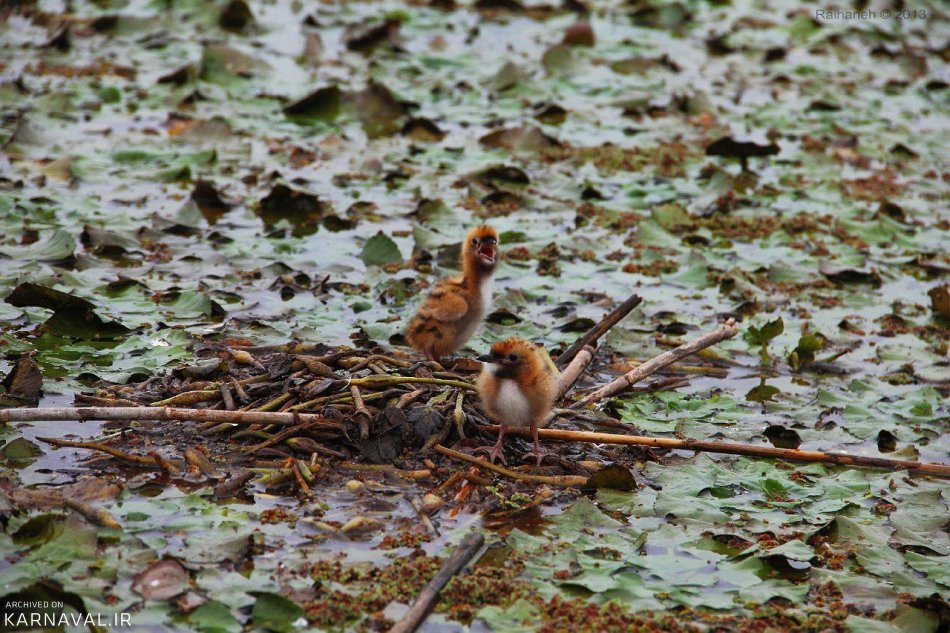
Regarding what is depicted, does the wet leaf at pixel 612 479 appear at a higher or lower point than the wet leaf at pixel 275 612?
lower

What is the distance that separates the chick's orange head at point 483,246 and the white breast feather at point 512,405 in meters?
1.39

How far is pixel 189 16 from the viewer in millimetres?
14250

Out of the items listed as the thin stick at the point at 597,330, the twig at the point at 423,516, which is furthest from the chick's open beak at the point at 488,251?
the twig at the point at 423,516

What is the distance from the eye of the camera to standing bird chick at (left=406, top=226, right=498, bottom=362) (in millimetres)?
6457

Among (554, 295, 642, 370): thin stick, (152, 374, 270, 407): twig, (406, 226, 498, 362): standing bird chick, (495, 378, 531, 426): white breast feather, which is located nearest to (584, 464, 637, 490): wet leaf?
(495, 378, 531, 426): white breast feather

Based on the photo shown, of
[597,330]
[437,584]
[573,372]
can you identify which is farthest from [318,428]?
[597,330]

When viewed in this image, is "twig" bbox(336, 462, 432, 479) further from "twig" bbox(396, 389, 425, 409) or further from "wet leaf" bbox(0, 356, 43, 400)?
"wet leaf" bbox(0, 356, 43, 400)

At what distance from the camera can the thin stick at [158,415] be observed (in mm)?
5219

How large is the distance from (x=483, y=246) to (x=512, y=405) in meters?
1.56

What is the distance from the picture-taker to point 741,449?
5801mm

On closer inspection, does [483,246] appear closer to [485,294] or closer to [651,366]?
[485,294]

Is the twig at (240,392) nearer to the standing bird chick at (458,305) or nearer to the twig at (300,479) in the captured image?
the twig at (300,479)

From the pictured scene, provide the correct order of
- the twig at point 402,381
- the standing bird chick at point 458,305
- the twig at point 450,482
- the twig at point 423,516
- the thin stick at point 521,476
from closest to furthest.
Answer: the twig at point 423,516 < the twig at point 450,482 < the thin stick at point 521,476 < the twig at point 402,381 < the standing bird chick at point 458,305

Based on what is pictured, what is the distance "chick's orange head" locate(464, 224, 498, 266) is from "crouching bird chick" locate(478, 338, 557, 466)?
4.04 feet
